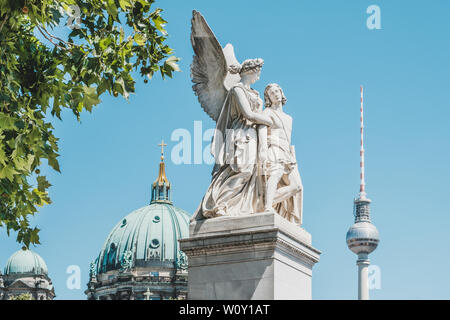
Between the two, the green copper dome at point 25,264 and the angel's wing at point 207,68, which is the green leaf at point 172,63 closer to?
the angel's wing at point 207,68

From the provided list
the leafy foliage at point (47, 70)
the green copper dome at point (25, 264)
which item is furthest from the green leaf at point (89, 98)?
the green copper dome at point (25, 264)

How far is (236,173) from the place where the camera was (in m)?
20.2

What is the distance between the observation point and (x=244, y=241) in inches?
765

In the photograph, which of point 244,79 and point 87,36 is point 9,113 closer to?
point 87,36

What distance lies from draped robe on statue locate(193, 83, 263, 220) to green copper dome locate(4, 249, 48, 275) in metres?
127

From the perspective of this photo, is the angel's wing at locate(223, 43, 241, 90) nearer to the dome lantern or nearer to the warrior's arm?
the warrior's arm

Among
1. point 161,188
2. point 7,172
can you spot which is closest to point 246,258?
point 7,172

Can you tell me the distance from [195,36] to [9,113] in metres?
4.01

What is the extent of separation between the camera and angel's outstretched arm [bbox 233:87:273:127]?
20312 mm

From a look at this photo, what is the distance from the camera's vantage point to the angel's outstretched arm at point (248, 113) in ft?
66.6

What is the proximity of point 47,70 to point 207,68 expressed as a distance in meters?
3.26

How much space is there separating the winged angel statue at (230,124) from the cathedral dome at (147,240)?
128 metres
